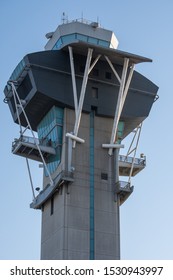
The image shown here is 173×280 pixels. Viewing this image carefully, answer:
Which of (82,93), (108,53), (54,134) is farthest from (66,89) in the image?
(108,53)

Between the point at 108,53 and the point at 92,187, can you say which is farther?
the point at 108,53

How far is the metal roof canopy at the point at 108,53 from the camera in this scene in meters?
75.0

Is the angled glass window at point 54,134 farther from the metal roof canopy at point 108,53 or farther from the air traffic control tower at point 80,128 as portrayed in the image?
the metal roof canopy at point 108,53

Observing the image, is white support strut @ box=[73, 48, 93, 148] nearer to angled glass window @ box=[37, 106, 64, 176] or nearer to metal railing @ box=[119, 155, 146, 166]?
angled glass window @ box=[37, 106, 64, 176]

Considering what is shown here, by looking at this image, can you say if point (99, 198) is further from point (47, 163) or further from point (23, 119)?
point (23, 119)

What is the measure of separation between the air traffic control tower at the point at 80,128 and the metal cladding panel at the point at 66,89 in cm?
11

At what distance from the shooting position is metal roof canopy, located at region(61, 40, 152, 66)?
75000 mm

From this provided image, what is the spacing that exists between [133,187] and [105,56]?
14.8m

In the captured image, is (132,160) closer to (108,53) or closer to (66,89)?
(66,89)

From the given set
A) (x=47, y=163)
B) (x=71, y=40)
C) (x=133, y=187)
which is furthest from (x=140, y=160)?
(x=71, y=40)

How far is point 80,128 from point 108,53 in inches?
347

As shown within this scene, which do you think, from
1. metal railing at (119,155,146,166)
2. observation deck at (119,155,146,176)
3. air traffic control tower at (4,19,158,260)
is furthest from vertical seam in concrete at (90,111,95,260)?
metal railing at (119,155,146,166)

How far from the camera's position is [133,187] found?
7600 cm

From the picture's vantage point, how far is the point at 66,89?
76562 millimetres
